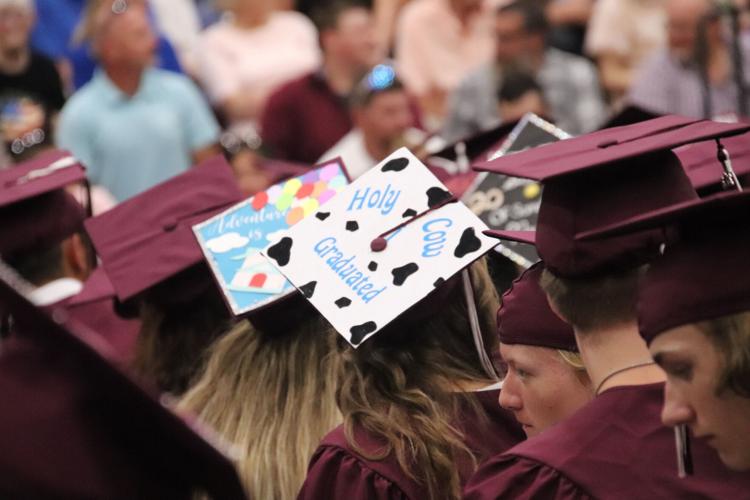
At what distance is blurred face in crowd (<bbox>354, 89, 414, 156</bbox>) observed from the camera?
23.5 ft

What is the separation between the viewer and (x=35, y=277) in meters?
4.62

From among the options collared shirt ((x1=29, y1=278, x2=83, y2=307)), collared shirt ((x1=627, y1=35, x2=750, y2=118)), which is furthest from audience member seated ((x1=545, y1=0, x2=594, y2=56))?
collared shirt ((x1=29, y1=278, x2=83, y2=307))

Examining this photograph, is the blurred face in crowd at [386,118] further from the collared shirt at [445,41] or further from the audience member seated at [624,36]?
the audience member seated at [624,36]

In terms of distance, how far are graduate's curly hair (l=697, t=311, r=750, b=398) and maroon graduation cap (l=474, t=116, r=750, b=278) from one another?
45 cm

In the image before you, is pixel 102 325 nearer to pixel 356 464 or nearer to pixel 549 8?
pixel 356 464

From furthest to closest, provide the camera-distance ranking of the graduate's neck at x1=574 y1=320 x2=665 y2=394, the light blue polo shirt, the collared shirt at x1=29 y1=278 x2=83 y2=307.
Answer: the light blue polo shirt, the collared shirt at x1=29 y1=278 x2=83 y2=307, the graduate's neck at x1=574 y1=320 x2=665 y2=394

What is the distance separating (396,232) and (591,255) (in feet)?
2.44

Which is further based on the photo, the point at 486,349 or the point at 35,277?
the point at 35,277

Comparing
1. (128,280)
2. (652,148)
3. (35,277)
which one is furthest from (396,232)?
(35,277)

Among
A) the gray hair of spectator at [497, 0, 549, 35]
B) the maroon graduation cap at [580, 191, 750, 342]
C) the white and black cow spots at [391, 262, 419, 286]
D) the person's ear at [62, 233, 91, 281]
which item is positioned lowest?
the gray hair of spectator at [497, 0, 549, 35]

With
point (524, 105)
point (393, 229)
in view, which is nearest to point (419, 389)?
point (393, 229)

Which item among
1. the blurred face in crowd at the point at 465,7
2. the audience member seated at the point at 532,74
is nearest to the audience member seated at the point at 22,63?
the audience member seated at the point at 532,74

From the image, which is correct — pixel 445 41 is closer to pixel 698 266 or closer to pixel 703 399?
pixel 698 266

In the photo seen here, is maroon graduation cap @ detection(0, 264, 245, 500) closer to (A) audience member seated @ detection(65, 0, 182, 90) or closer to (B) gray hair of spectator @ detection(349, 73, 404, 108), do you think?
(B) gray hair of spectator @ detection(349, 73, 404, 108)
